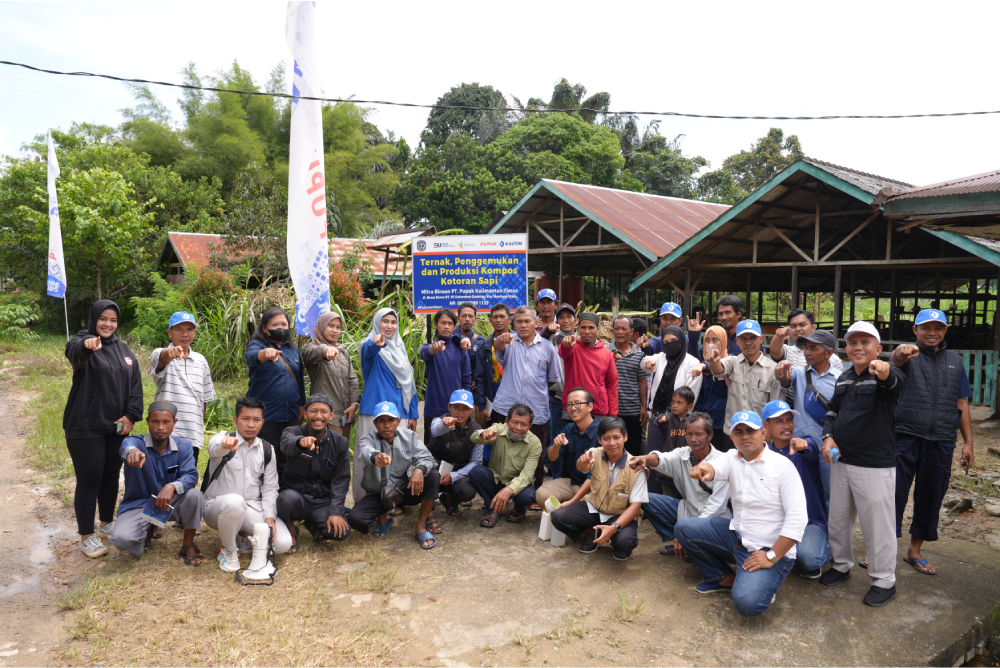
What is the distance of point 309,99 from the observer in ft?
18.2

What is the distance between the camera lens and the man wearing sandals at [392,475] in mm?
4910

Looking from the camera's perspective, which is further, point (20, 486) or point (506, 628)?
point (20, 486)

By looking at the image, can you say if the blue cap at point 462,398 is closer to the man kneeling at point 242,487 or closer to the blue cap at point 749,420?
the man kneeling at point 242,487

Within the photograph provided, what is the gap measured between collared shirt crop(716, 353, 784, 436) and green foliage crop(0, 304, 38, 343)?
1847 cm

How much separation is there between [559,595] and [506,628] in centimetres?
52

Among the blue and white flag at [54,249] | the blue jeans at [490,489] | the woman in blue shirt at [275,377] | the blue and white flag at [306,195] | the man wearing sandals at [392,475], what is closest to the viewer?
the man wearing sandals at [392,475]

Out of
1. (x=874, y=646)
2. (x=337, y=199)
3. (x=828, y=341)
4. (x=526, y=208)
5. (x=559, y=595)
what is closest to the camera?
(x=874, y=646)

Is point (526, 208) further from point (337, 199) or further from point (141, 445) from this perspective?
point (337, 199)

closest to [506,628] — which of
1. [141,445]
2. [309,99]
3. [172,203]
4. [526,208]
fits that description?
[141,445]

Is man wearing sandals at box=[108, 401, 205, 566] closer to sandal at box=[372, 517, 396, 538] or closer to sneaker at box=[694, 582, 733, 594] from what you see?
sandal at box=[372, 517, 396, 538]

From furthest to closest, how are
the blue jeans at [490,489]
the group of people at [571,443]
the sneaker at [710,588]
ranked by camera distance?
the blue jeans at [490,489] < the sneaker at [710,588] < the group of people at [571,443]

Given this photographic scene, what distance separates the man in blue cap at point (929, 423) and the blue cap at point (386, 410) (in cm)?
349

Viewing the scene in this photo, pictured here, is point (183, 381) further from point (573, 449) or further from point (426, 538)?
point (573, 449)

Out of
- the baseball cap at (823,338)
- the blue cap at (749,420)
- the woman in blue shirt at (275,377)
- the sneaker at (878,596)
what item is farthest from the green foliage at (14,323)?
the sneaker at (878,596)
